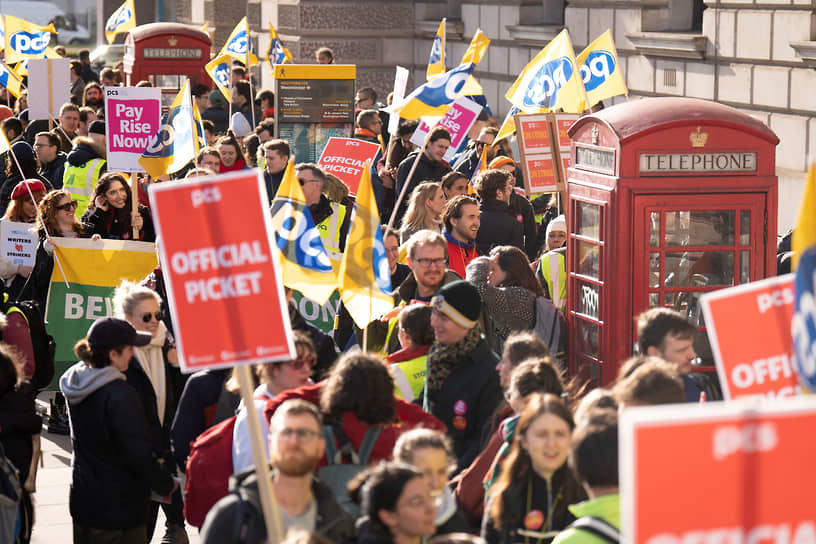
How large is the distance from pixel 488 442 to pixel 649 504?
9.28ft

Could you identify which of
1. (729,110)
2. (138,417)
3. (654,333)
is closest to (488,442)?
(654,333)

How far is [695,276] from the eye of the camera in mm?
7859

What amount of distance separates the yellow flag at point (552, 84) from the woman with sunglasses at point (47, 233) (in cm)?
375

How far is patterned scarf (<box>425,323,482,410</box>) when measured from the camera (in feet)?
20.6

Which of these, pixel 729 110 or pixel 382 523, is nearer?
pixel 382 523

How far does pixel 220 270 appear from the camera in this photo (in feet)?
16.0

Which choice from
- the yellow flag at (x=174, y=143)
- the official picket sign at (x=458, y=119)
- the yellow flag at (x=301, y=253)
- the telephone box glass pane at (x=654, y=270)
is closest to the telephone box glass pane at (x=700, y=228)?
the telephone box glass pane at (x=654, y=270)

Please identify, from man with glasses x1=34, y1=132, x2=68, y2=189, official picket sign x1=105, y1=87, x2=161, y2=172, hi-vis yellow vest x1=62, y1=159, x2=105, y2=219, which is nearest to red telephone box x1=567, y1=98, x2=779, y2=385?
official picket sign x1=105, y1=87, x2=161, y2=172

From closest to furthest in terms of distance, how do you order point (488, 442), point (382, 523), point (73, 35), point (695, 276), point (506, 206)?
point (382, 523) < point (488, 442) < point (695, 276) < point (506, 206) < point (73, 35)

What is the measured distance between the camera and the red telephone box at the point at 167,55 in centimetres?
2358

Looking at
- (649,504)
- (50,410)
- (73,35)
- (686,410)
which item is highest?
(73,35)

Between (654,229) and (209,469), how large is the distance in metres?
3.26

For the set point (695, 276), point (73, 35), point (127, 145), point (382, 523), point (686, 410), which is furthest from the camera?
point (73, 35)

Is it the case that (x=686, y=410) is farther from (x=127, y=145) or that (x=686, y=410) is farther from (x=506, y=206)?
(x=127, y=145)
